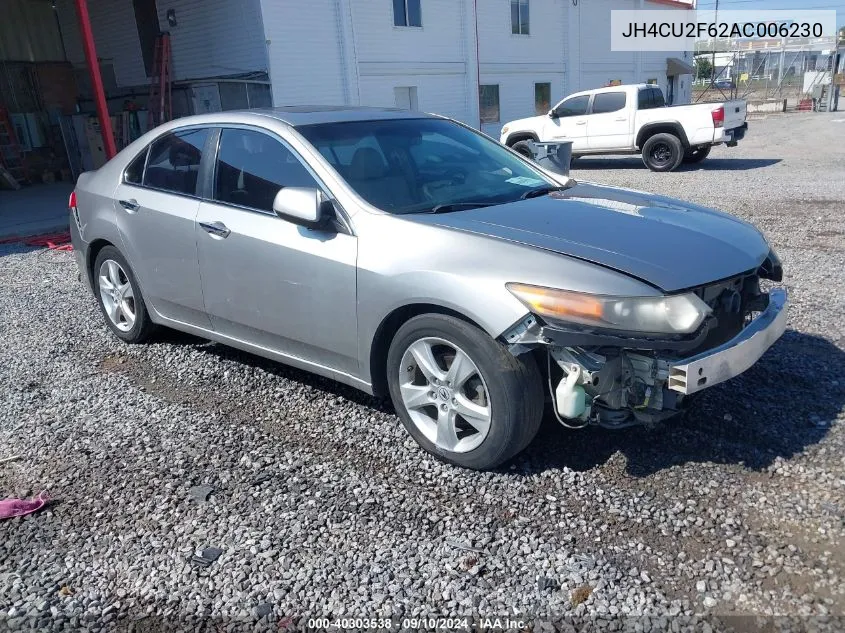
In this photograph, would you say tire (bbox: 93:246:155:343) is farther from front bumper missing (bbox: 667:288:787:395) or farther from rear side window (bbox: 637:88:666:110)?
rear side window (bbox: 637:88:666:110)

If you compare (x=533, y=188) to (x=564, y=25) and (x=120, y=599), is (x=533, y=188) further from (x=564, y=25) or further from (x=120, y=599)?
(x=564, y=25)

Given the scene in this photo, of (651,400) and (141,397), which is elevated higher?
(651,400)

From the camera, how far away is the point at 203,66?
18.2 m

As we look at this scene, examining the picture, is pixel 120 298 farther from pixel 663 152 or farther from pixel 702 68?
pixel 702 68

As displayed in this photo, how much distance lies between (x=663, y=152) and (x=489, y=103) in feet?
31.9

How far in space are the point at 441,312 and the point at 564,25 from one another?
26.3 m

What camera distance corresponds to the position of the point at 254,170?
13.0 ft

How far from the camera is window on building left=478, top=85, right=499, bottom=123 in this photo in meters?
23.4

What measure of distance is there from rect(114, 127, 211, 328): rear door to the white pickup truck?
36.7 ft

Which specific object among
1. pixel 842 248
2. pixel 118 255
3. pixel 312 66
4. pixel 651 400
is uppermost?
pixel 312 66

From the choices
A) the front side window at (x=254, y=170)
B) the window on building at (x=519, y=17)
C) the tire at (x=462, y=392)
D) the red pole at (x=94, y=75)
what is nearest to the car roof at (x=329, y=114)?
the front side window at (x=254, y=170)

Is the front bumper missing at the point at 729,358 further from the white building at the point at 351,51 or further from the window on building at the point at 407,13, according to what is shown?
the window on building at the point at 407,13

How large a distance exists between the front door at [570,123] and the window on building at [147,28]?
11.1 meters

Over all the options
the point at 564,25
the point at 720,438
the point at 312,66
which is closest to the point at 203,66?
the point at 312,66
